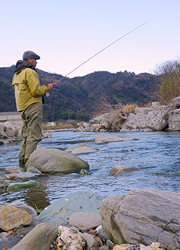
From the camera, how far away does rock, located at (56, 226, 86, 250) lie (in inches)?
59.1

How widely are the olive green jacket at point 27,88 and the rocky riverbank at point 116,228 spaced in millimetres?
2942

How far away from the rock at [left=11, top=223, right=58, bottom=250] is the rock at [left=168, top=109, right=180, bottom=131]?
11.1 meters

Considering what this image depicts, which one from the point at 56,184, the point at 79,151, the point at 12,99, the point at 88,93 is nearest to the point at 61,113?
the point at 12,99

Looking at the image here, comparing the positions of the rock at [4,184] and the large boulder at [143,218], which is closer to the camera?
the large boulder at [143,218]

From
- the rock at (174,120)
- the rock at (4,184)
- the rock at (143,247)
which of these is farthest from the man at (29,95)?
the rock at (174,120)

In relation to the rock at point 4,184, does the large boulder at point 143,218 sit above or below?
above

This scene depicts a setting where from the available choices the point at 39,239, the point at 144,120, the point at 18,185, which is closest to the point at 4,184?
the point at 18,185

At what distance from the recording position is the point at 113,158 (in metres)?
5.39

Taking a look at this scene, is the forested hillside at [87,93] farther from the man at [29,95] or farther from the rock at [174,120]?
the man at [29,95]

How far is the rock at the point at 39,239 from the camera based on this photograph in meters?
1.46

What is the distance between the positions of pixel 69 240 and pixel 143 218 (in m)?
0.46

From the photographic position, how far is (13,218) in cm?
199

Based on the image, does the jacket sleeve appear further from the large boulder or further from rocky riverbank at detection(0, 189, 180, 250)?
the large boulder

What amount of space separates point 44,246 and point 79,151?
Answer: 5.13m
